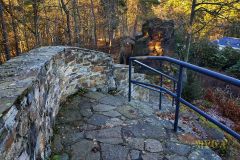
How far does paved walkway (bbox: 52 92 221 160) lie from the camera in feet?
7.75

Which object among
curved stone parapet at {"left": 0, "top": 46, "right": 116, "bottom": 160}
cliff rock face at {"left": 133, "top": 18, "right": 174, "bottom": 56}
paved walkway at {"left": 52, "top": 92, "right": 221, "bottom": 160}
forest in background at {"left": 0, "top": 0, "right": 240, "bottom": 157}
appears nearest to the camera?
curved stone parapet at {"left": 0, "top": 46, "right": 116, "bottom": 160}

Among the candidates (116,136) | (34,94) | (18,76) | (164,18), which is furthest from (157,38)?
(34,94)

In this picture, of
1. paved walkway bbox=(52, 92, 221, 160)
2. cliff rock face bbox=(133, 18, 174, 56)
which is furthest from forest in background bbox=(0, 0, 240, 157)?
paved walkway bbox=(52, 92, 221, 160)

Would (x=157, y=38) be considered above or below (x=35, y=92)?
below

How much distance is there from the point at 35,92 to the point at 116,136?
3.94 ft

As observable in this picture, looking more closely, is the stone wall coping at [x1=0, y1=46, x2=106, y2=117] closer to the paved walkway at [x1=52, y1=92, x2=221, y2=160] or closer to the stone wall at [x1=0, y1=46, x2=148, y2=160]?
the stone wall at [x1=0, y1=46, x2=148, y2=160]

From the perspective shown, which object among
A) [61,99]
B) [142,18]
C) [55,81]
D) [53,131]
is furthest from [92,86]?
[142,18]

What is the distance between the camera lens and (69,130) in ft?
9.14

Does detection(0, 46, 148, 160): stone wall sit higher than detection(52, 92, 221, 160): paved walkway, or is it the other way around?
detection(0, 46, 148, 160): stone wall

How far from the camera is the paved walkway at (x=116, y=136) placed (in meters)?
2.36

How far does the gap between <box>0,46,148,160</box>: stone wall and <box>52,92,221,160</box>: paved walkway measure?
0.21 meters

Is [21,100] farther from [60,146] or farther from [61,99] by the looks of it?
[61,99]

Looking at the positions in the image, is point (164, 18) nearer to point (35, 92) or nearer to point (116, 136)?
point (116, 136)

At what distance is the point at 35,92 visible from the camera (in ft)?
6.18
